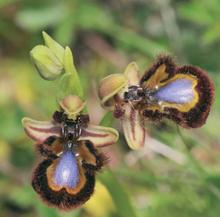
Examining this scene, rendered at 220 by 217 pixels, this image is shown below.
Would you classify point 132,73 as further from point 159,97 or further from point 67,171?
point 67,171

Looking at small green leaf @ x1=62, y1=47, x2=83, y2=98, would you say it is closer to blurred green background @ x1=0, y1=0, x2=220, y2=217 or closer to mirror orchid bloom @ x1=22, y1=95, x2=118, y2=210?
mirror orchid bloom @ x1=22, y1=95, x2=118, y2=210

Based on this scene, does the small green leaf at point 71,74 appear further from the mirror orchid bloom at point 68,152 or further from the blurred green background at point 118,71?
the blurred green background at point 118,71

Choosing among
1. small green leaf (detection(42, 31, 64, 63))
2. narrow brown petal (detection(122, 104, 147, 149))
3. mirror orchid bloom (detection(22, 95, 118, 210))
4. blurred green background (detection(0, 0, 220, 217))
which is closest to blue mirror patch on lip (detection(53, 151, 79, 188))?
mirror orchid bloom (detection(22, 95, 118, 210))

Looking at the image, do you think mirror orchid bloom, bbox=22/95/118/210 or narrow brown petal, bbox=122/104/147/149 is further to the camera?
narrow brown petal, bbox=122/104/147/149

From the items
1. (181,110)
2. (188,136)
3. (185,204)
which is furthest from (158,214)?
(181,110)

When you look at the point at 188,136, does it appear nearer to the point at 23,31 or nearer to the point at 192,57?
the point at 192,57

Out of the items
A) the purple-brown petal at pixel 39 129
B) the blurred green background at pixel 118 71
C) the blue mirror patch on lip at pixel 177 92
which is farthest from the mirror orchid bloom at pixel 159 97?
the blurred green background at pixel 118 71

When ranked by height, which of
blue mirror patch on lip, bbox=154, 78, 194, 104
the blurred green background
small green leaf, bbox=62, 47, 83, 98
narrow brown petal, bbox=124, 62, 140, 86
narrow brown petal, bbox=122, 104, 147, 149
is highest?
small green leaf, bbox=62, 47, 83, 98
